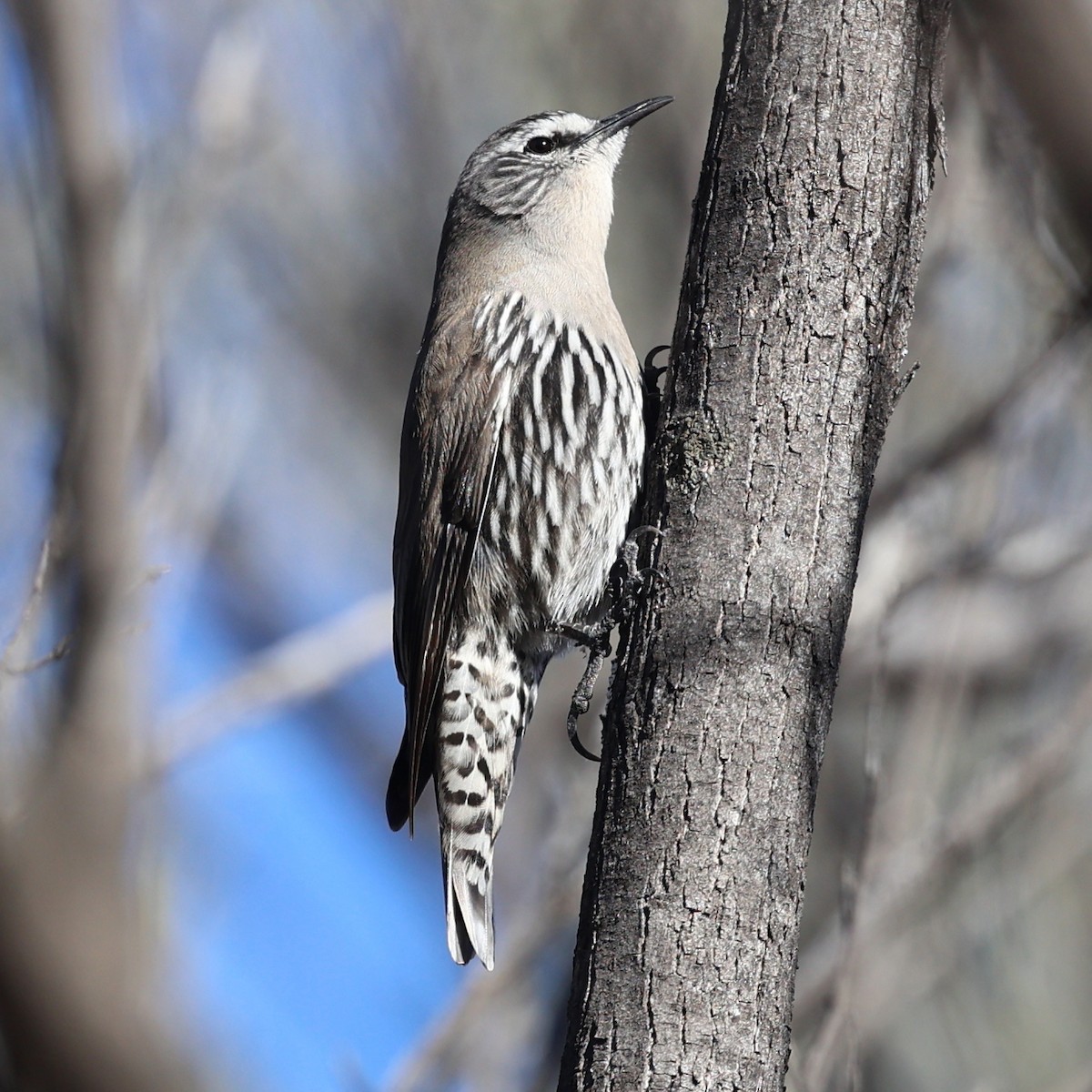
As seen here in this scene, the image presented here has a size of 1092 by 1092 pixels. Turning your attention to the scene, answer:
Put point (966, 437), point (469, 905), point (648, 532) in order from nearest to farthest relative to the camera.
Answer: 1. point (648, 532)
2. point (469, 905)
3. point (966, 437)

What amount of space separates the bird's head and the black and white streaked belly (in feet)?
1.45

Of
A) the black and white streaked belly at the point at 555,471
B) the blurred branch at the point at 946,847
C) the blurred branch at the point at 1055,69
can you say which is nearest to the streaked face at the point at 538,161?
the black and white streaked belly at the point at 555,471

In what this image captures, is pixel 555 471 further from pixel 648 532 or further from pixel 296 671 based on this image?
pixel 296 671

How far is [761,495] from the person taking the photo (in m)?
2.59

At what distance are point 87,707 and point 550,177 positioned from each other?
301cm

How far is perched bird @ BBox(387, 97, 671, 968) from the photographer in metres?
3.73

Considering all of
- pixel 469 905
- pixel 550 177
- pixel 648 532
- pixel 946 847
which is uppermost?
pixel 550 177

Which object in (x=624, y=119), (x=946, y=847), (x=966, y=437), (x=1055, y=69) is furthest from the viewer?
(x=966, y=437)

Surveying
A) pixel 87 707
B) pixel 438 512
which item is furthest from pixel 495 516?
pixel 87 707

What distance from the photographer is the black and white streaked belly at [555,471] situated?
144 inches

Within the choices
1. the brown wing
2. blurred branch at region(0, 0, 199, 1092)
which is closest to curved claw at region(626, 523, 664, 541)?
the brown wing

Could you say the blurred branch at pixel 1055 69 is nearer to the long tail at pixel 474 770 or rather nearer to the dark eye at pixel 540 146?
the long tail at pixel 474 770

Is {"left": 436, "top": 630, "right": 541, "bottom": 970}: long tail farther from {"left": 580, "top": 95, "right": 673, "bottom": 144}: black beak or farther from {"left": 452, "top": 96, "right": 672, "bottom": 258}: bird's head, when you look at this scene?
{"left": 580, "top": 95, "right": 673, "bottom": 144}: black beak

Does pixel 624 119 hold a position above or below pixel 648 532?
above
